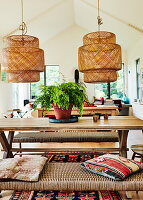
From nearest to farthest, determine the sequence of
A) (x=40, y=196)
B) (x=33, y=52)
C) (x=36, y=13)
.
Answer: (x=40, y=196), (x=33, y=52), (x=36, y=13)

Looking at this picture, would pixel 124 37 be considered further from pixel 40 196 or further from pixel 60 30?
pixel 40 196

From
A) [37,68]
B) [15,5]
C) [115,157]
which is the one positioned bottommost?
[115,157]

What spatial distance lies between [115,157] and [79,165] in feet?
1.09

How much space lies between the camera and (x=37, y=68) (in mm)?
2812

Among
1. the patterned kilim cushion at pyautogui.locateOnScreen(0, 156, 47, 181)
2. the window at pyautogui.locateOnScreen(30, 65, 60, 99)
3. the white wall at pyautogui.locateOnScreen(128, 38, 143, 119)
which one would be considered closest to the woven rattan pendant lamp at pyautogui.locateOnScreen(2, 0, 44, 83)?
the patterned kilim cushion at pyautogui.locateOnScreen(0, 156, 47, 181)

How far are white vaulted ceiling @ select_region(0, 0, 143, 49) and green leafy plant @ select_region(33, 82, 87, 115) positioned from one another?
4.40 meters

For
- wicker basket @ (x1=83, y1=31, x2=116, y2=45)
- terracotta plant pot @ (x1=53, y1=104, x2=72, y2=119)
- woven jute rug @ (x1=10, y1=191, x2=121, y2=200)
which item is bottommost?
woven jute rug @ (x1=10, y1=191, x2=121, y2=200)

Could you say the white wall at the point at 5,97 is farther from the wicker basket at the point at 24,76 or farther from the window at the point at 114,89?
the wicker basket at the point at 24,76

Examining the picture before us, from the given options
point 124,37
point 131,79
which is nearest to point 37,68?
point 124,37

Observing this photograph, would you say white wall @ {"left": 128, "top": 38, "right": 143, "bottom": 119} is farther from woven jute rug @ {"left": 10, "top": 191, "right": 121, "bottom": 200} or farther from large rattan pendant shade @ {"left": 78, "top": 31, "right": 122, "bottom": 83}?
woven jute rug @ {"left": 10, "top": 191, "right": 121, "bottom": 200}

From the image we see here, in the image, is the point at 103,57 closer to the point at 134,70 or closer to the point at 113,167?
the point at 113,167

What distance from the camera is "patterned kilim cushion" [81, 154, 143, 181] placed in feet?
5.48

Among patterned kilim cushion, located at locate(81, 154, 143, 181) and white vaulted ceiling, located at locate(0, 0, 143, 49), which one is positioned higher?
white vaulted ceiling, located at locate(0, 0, 143, 49)

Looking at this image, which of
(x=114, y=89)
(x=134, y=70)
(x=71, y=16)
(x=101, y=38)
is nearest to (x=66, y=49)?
(x=71, y=16)
